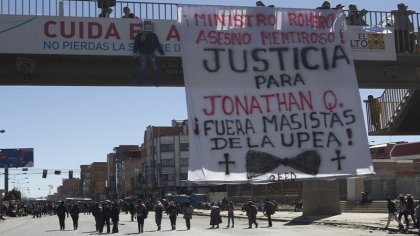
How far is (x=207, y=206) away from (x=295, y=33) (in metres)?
75.6

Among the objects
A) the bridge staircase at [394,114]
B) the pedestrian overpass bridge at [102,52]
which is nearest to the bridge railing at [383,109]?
the bridge staircase at [394,114]

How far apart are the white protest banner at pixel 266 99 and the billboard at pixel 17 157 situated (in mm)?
72236

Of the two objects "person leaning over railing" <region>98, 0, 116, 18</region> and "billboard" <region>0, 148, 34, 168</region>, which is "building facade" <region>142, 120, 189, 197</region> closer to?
"billboard" <region>0, 148, 34, 168</region>

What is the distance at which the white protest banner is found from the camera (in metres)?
8.62

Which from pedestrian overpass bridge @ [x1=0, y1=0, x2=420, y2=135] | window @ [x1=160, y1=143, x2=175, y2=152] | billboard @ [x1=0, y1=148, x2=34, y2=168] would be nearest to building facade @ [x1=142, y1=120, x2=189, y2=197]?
window @ [x1=160, y1=143, x2=175, y2=152]

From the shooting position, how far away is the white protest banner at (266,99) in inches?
340

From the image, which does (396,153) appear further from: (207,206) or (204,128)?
(207,206)

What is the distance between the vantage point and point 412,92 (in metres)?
22.3

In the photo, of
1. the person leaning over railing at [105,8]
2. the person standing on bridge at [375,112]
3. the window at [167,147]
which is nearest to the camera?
the person leaning over railing at [105,8]

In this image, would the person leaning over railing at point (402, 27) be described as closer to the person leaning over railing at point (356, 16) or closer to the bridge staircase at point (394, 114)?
the person leaning over railing at point (356, 16)

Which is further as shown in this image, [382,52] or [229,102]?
[382,52]

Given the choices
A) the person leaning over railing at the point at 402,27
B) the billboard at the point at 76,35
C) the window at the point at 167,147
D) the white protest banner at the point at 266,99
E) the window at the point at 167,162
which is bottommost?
the white protest banner at the point at 266,99

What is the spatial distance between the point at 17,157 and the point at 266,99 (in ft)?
240

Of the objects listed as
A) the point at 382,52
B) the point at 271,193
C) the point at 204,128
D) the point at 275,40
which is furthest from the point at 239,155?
the point at 271,193
